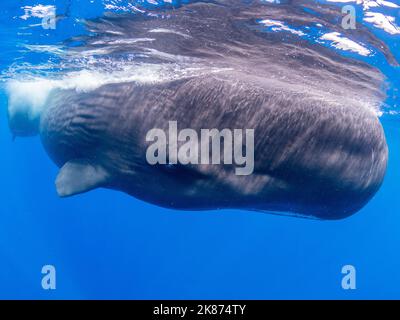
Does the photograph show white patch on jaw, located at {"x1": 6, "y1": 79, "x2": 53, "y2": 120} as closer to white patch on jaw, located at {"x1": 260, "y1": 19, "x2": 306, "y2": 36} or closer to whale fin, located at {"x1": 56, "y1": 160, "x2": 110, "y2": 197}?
whale fin, located at {"x1": 56, "y1": 160, "x2": 110, "y2": 197}

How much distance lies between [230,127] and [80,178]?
8.62ft

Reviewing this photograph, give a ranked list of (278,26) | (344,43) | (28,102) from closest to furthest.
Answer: (278,26)
(344,43)
(28,102)

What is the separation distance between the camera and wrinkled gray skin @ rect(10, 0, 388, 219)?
443cm

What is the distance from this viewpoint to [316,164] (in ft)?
14.2

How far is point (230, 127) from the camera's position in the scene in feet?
15.9

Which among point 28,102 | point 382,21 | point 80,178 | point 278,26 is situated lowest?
point 80,178

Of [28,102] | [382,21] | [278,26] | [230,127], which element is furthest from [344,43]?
[28,102]

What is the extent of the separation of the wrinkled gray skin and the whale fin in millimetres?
17

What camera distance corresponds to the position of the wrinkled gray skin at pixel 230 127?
14.5 ft

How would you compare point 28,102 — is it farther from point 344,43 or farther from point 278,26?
point 344,43

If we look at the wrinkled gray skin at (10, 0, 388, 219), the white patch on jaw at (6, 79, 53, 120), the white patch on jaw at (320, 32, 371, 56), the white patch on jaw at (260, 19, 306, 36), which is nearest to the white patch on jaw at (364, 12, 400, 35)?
the white patch on jaw at (320, 32, 371, 56)

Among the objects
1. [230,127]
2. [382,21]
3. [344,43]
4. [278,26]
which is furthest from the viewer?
[344,43]

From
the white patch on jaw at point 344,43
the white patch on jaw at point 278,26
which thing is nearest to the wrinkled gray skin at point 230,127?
the white patch on jaw at point 278,26

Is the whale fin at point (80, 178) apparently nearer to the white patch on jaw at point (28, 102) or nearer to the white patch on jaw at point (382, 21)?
the white patch on jaw at point (28, 102)
